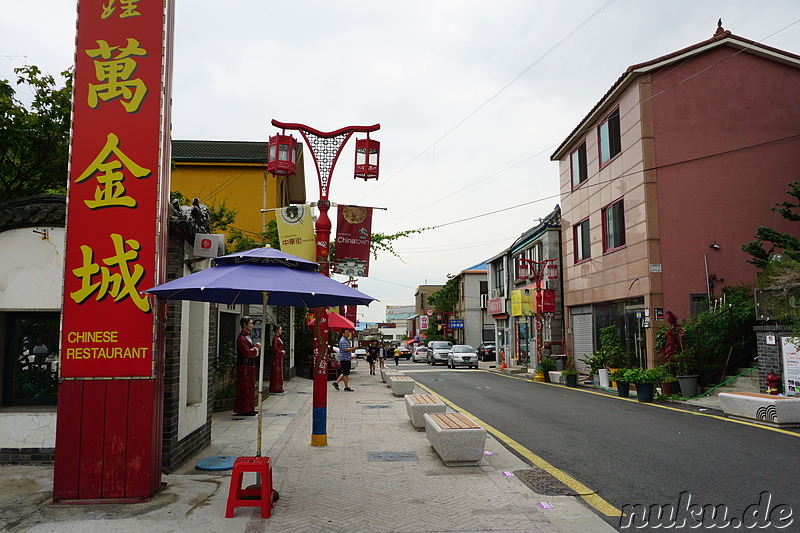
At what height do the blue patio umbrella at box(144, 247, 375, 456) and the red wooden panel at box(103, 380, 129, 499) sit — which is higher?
the blue patio umbrella at box(144, 247, 375, 456)

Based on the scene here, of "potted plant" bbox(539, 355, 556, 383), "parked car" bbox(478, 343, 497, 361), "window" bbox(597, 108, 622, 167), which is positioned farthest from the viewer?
"parked car" bbox(478, 343, 497, 361)

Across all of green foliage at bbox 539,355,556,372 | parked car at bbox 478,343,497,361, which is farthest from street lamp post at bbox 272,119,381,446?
parked car at bbox 478,343,497,361

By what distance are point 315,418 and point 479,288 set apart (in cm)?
5070

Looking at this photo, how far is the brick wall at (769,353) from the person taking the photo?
12.7 m

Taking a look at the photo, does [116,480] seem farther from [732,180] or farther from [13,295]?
[732,180]

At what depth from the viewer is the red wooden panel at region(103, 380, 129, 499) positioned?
5691mm

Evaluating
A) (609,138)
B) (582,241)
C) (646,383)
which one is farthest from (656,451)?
(582,241)

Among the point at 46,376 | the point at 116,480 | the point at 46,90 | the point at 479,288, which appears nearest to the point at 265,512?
the point at 116,480

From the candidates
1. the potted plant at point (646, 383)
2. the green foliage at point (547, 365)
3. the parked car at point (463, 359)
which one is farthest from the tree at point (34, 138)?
the parked car at point (463, 359)

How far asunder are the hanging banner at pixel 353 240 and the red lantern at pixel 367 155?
826 mm

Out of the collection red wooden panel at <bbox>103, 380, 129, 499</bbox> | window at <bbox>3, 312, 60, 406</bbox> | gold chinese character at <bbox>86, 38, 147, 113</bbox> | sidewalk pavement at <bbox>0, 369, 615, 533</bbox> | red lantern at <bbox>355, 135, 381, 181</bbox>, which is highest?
red lantern at <bbox>355, 135, 381, 181</bbox>

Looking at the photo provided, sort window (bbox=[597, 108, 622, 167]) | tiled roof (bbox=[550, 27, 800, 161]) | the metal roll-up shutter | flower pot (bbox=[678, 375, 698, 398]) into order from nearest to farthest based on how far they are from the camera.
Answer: flower pot (bbox=[678, 375, 698, 398]) → tiled roof (bbox=[550, 27, 800, 161]) → window (bbox=[597, 108, 622, 167]) → the metal roll-up shutter

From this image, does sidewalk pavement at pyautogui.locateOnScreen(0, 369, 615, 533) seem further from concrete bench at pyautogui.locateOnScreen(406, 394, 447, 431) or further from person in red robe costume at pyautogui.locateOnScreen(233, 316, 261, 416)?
person in red robe costume at pyautogui.locateOnScreen(233, 316, 261, 416)

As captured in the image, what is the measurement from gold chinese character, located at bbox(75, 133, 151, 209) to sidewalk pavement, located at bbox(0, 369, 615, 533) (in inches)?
115
